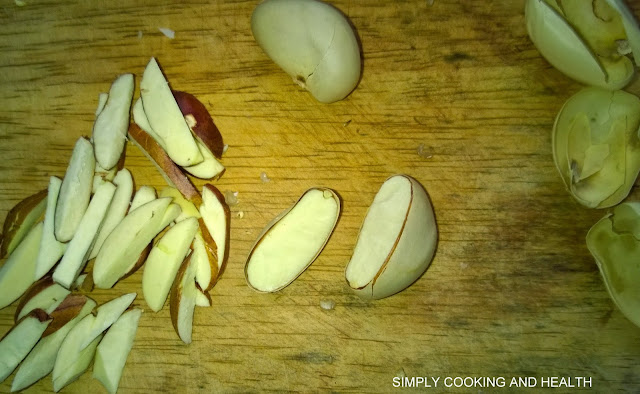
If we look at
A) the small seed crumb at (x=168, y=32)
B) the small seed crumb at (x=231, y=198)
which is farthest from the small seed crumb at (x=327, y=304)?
the small seed crumb at (x=168, y=32)

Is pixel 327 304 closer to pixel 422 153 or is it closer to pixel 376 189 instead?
pixel 376 189

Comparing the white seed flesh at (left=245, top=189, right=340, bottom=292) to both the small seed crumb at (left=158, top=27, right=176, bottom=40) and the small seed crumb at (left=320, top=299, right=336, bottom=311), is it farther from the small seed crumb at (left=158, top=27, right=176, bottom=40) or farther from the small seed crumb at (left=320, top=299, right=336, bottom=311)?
the small seed crumb at (left=158, top=27, right=176, bottom=40)

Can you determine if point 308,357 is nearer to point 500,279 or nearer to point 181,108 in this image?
point 500,279

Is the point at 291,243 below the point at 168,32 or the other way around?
below

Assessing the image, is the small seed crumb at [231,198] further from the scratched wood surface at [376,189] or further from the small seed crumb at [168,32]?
the small seed crumb at [168,32]

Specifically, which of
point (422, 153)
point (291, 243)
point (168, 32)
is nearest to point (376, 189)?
point (422, 153)
